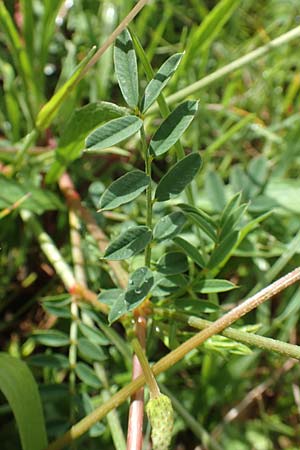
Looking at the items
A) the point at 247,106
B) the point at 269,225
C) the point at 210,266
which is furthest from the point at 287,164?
the point at 210,266

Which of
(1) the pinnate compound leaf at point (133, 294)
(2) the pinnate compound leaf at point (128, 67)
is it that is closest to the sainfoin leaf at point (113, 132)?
(2) the pinnate compound leaf at point (128, 67)

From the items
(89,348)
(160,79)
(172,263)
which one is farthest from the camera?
(89,348)

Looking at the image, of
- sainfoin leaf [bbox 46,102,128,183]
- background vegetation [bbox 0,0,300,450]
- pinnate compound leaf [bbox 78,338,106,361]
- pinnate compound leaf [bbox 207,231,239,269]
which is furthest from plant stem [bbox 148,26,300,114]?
pinnate compound leaf [bbox 78,338,106,361]

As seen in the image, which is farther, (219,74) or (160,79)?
(219,74)

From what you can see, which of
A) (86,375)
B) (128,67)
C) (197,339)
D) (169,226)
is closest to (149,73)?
(128,67)

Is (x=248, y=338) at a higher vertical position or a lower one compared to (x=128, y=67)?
lower

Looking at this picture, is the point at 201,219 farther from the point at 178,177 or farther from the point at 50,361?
the point at 50,361

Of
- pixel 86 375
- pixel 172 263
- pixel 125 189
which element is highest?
pixel 125 189
